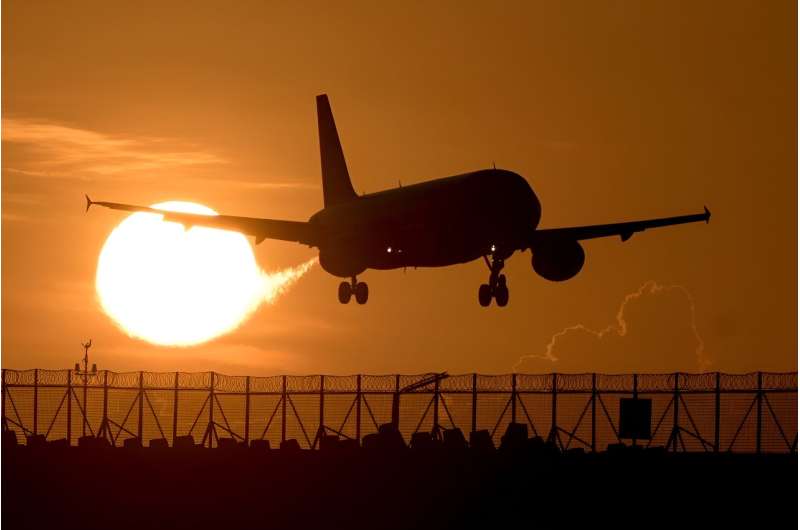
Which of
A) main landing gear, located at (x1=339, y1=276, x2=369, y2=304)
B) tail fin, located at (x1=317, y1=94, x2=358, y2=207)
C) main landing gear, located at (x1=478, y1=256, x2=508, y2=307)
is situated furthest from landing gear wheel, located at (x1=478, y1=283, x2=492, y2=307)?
tail fin, located at (x1=317, y1=94, x2=358, y2=207)

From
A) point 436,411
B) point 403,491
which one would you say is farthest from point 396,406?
point 403,491

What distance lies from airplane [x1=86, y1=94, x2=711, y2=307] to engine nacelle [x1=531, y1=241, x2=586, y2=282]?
5cm

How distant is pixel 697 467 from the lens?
Answer: 90.9 m

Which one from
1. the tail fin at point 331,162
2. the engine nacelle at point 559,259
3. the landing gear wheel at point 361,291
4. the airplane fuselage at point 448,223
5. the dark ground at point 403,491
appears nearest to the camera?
the dark ground at point 403,491

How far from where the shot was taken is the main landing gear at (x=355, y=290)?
4289 inches

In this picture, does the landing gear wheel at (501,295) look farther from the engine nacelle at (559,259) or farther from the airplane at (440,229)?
the engine nacelle at (559,259)

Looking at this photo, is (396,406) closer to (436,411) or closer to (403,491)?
(436,411)

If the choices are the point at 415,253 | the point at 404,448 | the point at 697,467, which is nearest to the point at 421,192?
the point at 415,253

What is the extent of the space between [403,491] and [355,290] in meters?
23.8

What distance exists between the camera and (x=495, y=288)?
322ft

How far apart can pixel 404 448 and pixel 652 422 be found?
47.1ft

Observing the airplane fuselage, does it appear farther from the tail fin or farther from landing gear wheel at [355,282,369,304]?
the tail fin

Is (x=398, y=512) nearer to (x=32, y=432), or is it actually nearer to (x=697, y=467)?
(x=697, y=467)

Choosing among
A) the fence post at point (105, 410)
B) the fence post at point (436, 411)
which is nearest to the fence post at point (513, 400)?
the fence post at point (436, 411)
